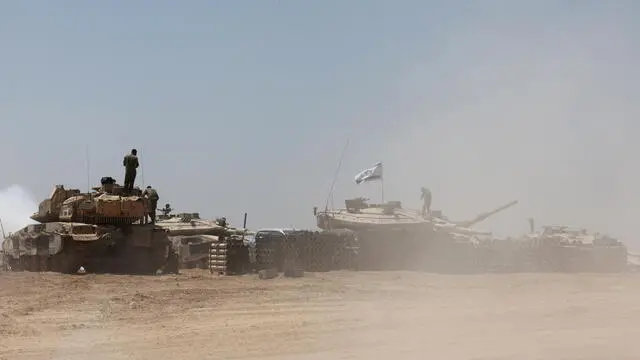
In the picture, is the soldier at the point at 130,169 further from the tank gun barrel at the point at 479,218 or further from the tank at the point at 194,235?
the tank gun barrel at the point at 479,218

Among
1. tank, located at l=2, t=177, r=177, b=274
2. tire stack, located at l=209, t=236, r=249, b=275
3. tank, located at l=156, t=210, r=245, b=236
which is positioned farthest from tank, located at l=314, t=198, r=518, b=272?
tank, located at l=2, t=177, r=177, b=274

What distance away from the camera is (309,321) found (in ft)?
46.7

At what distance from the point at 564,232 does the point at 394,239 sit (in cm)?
964

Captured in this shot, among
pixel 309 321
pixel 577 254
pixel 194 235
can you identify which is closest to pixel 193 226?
pixel 194 235

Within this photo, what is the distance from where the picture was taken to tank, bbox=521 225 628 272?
3588 cm

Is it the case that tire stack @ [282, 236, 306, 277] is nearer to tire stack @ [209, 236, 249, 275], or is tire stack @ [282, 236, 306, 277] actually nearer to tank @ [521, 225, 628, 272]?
tire stack @ [209, 236, 249, 275]

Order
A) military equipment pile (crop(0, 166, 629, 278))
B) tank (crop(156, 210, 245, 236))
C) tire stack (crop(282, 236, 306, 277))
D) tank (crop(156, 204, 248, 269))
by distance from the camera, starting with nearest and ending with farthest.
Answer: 1. military equipment pile (crop(0, 166, 629, 278))
2. tire stack (crop(282, 236, 306, 277))
3. tank (crop(156, 204, 248, 269))
4. tank (crop(156, 210, 245, 236))

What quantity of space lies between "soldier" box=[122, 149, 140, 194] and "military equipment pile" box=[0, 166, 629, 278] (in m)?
0.25

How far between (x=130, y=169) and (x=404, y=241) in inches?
495

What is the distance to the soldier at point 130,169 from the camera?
94.8 feet

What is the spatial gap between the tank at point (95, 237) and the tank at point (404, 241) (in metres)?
9.05

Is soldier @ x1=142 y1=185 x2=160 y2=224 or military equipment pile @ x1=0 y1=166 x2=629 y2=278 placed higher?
soldier @ x1=142 y1=185 x2=160 y2=224

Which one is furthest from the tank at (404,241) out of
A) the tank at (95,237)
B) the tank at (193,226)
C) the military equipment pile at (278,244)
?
the tank at (95,237)

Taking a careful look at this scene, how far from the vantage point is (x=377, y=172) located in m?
42.2
